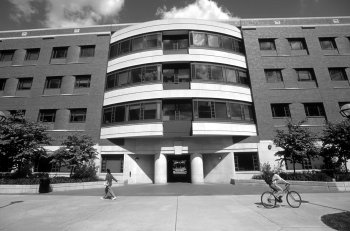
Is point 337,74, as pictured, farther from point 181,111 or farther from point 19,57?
point 19,57

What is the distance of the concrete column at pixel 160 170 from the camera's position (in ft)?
68.0

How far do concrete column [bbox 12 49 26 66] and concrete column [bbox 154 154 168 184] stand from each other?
22.1 m

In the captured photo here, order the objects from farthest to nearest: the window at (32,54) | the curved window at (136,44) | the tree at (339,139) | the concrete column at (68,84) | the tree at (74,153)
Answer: the window at (32,54) → the concrete column at (68,84) → the curved window at (136,44) → the tree at (74,153) → the tree at (339,139)

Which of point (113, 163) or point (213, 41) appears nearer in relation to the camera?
point (113, 163)

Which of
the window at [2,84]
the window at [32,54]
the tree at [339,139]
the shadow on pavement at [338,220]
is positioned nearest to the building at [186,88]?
the window at [2,84]

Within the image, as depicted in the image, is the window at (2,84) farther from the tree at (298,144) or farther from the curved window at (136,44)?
the tree at (298,144)

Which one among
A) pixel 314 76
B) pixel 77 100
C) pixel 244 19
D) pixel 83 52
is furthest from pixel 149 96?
pixel 314 76

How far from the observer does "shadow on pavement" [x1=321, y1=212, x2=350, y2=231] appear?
6383 mm

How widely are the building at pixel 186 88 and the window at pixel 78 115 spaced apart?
0.12 m

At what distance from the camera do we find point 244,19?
25281mm

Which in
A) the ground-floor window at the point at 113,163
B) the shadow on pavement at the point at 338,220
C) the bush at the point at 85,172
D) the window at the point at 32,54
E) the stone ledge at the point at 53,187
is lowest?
the shadow on pavement at the point at 338,220

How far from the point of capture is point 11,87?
2491 centimetres

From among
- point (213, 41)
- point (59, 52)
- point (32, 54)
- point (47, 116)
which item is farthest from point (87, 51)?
point (213, 41)

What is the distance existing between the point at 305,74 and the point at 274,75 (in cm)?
369
